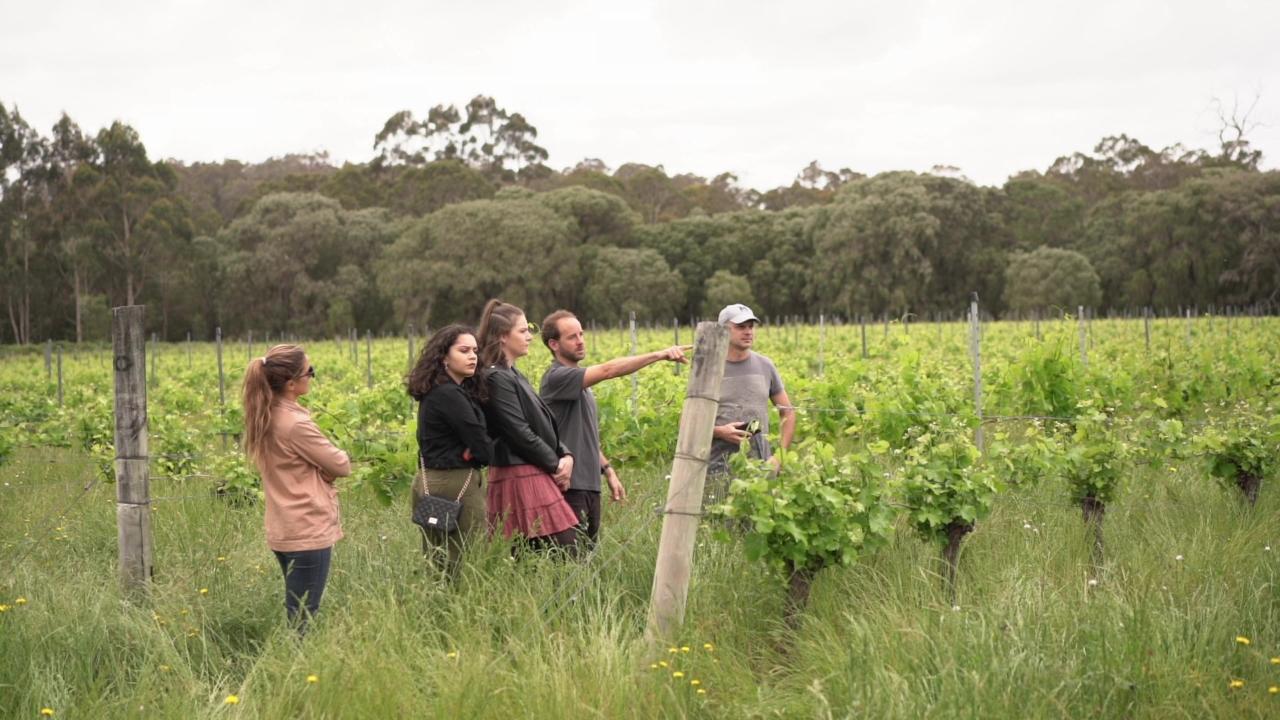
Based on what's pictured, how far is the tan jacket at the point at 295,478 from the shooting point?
172 inches

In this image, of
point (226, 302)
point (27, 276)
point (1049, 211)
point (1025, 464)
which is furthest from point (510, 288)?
point (1025, 464)

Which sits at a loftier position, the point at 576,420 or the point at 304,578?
the point at 576,420

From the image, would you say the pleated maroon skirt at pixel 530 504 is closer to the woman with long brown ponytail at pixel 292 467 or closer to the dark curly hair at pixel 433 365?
the dark curly hair at pixel 433 365

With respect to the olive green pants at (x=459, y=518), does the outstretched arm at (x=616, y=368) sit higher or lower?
higher

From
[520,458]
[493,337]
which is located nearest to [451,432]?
[520,458]

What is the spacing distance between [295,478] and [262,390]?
1.19ft

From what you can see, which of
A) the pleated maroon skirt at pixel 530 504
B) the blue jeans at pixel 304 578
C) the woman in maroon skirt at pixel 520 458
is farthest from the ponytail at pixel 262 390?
the pleated maroon skirt at pixel 530 504

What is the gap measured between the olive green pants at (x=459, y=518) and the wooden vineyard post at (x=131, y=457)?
45.7 inches

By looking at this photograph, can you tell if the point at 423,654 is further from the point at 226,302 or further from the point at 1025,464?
the point at 226,302

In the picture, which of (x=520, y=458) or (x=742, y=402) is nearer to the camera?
(x=520, y=458)

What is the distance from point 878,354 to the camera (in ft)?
69.6

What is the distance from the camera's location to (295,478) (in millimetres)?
4438

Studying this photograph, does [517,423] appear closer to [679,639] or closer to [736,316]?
[679,639]

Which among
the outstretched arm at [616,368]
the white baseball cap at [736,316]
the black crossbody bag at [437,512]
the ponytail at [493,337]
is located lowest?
the black crossbody bag at [437,512]
